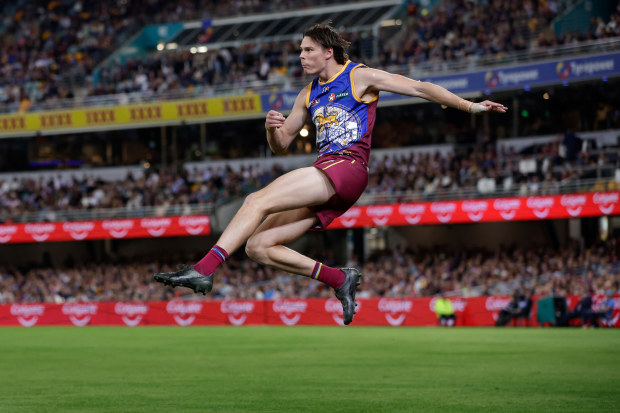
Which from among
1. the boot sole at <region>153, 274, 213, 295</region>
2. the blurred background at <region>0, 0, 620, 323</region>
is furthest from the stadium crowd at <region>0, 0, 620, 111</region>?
the boot sole at <region>153, 274, 213, 295</region>

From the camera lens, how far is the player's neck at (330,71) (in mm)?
7445

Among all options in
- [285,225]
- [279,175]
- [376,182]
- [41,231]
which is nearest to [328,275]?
[285,225]

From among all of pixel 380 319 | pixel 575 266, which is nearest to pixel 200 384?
pixel 380 319

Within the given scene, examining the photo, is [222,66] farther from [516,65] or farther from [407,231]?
[516,65]

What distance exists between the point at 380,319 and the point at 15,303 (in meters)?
14.8

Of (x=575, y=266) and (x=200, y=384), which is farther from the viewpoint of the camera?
(x=575, y=266)

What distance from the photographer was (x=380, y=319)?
97.9 ft

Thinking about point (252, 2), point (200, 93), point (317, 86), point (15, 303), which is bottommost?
point (15, 303)

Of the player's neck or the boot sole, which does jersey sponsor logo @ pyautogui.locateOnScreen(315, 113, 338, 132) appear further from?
the boot sole

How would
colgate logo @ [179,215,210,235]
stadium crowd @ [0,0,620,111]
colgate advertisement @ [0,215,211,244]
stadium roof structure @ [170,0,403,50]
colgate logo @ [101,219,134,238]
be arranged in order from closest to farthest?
stadium crowd @ [0,0,620,111] → colgate logo @ [179,215,210,235] → colgate advertisement @ [0,215,211,244] → colgate logo @ [101,219,134,238] → stadium roof structure @ [170,0,403,50]

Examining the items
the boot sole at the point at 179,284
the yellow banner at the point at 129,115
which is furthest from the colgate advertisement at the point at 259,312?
the boot sole at the point at 179,284

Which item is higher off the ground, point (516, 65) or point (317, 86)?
point (516, 65)

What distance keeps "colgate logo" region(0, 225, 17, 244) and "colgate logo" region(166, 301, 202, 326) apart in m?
9.69

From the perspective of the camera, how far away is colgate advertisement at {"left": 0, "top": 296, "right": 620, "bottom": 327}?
92.6 ft
